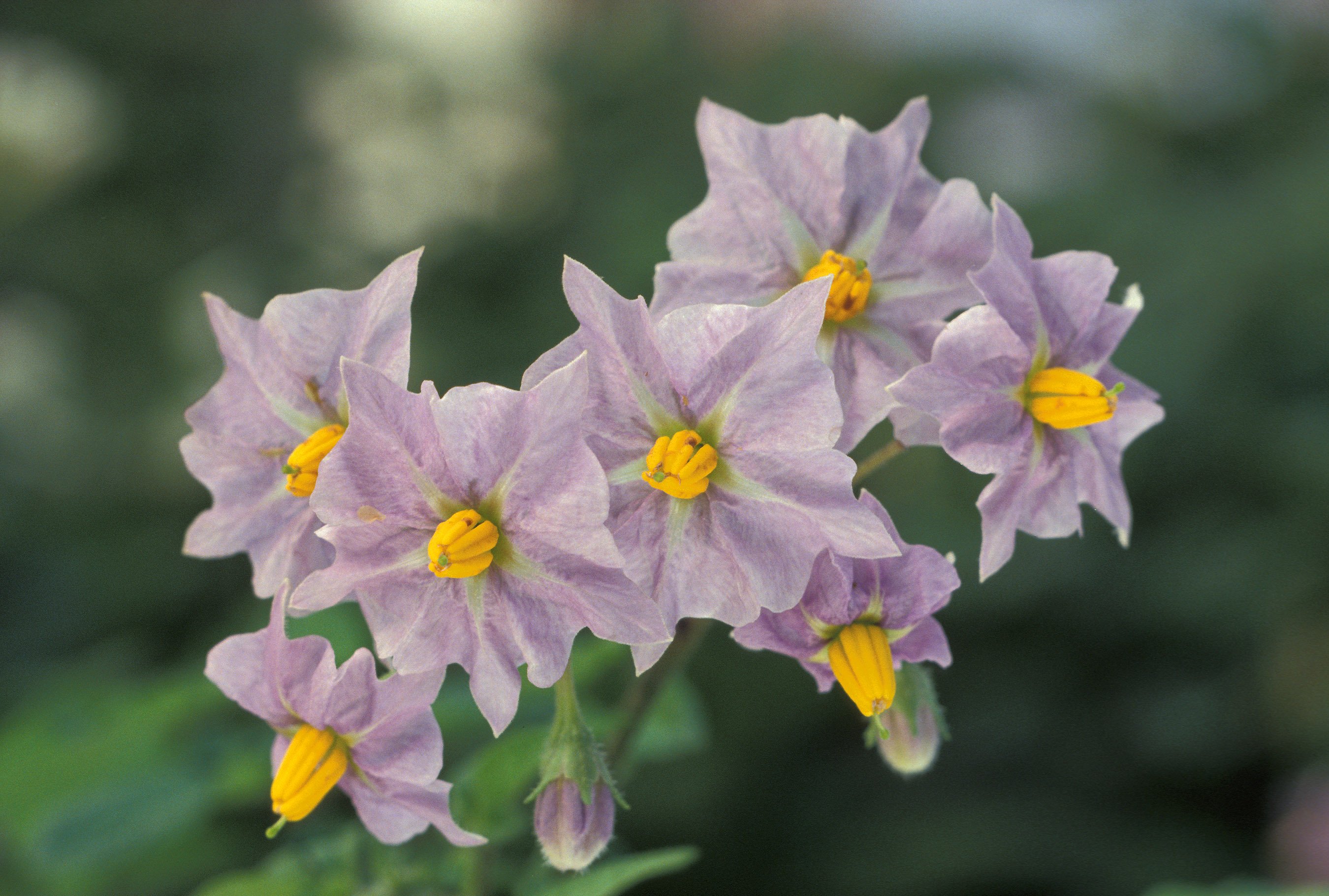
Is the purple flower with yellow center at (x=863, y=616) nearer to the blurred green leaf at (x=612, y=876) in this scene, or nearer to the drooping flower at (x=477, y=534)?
the drooping flower at (x=477, y=534)

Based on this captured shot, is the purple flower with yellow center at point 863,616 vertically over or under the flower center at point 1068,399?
under

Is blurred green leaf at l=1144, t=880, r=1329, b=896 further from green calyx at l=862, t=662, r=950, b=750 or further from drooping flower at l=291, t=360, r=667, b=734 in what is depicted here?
drooping flower at l=291, t=360, r=667, b=734

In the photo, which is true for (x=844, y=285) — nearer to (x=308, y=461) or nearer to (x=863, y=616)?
(x=863, y=616)

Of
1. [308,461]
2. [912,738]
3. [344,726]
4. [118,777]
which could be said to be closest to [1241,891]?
[912,738]

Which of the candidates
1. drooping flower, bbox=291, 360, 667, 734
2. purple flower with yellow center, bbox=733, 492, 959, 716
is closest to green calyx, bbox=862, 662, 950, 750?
purple flower with yellow center, bbox=733, 492, 959, 716

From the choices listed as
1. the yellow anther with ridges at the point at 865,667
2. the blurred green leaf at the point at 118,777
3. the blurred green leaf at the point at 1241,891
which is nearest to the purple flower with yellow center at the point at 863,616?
the yellow anther with ridges at the point at 865,667

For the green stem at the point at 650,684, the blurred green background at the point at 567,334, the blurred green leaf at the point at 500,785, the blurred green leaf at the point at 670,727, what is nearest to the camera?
the green stem at the point at 650,684

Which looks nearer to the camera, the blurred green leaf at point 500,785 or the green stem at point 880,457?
the green stem at point 880,457
